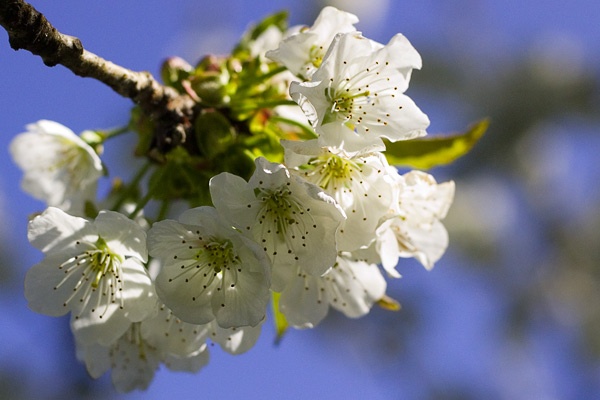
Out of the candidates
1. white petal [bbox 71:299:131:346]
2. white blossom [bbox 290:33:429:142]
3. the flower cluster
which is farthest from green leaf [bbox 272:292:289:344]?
white blossom [bbox 290:33:429:142]

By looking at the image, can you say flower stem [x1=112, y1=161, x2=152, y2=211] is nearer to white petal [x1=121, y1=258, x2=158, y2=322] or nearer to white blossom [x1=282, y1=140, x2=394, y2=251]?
white petal [x1=121, y1=258, x2=158, y2=322]

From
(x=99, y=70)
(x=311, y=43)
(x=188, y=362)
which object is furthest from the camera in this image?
(x=188, y=362)

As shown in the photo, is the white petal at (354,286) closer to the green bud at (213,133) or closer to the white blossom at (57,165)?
the green bud at (213,133)

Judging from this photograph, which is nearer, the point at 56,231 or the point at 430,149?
the point at 56,231

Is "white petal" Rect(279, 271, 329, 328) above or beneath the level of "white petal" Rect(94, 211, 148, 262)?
beneath

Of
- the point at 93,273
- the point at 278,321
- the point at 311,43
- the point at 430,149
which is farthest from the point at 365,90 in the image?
the point at 93,273

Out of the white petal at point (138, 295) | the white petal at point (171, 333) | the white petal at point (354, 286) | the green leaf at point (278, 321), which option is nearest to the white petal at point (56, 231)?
the white petal at point (138, 295)

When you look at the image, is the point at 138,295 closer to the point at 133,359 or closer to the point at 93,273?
the point at 93,273
